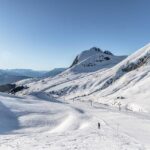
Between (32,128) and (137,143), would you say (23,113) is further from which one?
(137,143)

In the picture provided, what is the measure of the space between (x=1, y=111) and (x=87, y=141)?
34018mm

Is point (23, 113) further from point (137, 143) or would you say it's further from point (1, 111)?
point (137, 143)

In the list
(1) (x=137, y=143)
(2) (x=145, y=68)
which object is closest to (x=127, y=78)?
(2) (x=145, y=68)

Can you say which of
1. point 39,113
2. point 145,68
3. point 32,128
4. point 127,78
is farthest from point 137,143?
point 145,68

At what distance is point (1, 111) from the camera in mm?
57281

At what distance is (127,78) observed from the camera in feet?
613

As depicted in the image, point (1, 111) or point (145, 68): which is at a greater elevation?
point (145, 68)

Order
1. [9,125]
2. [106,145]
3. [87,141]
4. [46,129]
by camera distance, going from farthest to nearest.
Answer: [9,125]
[46,129]
[87,141]
[106,145]

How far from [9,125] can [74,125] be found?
11.5 meters

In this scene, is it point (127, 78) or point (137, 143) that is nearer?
point (137, 143)

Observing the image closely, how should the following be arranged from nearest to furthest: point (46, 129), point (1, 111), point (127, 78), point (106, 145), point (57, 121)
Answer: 1. point (106, 145)
2. point (46, 129)
3. point (57, 121)
4. point (1, 111)
5. point (127, 78)

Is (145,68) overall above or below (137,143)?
above

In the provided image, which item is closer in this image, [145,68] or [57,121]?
[57,121]

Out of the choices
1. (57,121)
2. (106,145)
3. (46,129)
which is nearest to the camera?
(106,145)
